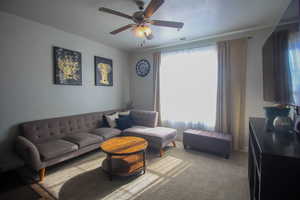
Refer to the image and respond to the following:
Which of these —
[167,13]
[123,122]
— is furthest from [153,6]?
[123,122]

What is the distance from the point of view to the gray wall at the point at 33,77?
92.8 inches

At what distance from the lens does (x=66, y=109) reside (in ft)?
10.5

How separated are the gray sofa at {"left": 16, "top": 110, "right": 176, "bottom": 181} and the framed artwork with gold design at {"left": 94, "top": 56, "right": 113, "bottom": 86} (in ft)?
3.01

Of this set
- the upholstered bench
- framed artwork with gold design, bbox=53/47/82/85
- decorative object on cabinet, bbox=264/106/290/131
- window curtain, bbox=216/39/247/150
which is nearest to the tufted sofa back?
framed artwork with gold design, bbox=53/47/82/85

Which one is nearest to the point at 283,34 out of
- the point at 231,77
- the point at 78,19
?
the point at 231,77

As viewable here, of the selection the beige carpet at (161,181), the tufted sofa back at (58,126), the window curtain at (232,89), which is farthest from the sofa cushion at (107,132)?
the window curtain at (232,89)

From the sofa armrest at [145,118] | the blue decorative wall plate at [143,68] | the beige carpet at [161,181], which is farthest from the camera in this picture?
the blue decorative wall plate at [143,68]

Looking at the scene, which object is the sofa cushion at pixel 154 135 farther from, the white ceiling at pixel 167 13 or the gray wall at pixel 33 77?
the white ceiling at pixel 167 13

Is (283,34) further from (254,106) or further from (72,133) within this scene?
(72,133)

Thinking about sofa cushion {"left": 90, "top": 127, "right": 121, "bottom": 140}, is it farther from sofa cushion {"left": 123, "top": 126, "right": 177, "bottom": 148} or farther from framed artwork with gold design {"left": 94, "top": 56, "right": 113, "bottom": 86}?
framed artwork with gold design {"left": 94, "top": 56, "right": 113, "bottom": 86}

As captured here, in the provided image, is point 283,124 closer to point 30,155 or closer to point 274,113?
point 274,113

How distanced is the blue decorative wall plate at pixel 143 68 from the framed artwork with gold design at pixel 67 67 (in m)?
1.79

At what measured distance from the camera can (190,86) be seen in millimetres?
3693

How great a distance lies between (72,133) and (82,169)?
0.92 metres
